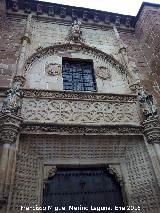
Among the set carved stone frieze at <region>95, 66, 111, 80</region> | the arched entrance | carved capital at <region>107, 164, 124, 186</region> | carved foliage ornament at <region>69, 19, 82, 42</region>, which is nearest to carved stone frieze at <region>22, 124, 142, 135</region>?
carved capital at <region>107, 164, 124, 186</region>

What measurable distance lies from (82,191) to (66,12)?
221 inches

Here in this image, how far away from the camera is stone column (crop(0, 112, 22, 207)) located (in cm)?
405

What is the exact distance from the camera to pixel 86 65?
7105 millimetres

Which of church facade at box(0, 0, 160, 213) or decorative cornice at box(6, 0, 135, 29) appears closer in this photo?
church facade at box(0, 0, 160, 213)

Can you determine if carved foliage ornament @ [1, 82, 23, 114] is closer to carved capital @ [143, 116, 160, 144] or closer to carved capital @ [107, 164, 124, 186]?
carved capital @ [107, 164, 124, 186]

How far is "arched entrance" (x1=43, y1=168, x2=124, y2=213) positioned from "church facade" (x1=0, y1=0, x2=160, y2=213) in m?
0.02

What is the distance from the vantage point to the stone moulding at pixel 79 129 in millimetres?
4961

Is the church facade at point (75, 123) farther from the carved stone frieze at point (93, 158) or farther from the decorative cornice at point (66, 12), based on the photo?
the decorative cornice at point (66, 12)

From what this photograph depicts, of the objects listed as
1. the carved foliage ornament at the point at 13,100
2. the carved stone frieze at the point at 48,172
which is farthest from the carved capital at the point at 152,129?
the carved foliage ornament at the point at 13,100

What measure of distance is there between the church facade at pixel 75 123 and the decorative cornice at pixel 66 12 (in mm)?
604

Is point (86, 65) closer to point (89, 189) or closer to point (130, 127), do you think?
point (130, 127)

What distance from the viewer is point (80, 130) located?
16.9 ft

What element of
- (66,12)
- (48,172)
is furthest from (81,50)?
(48,172)

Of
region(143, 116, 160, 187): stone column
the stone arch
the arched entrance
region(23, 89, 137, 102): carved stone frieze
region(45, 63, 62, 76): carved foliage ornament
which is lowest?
the arched entrance
